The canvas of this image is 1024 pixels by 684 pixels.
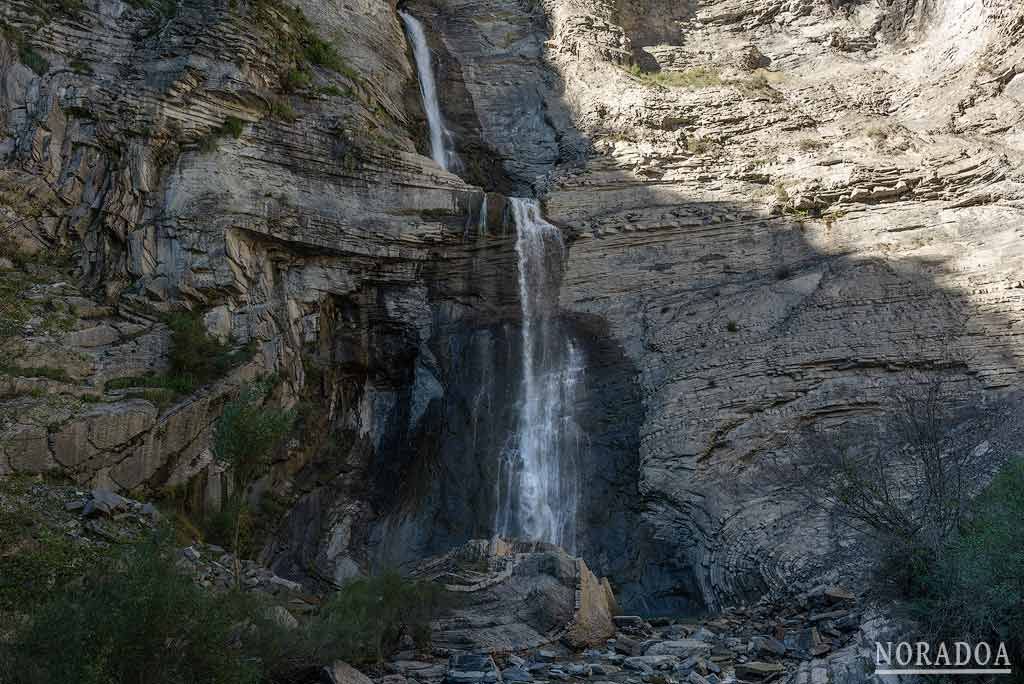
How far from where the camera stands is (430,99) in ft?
93.1

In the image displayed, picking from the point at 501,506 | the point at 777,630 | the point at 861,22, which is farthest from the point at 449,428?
the point at 861,22

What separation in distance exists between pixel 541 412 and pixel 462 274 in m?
4.70

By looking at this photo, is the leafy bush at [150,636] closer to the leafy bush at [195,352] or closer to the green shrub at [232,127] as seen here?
the leafy bush at [195,352]

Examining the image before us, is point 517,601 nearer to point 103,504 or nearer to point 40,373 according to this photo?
point 103,504

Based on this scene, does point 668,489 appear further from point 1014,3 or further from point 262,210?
point 1014,3

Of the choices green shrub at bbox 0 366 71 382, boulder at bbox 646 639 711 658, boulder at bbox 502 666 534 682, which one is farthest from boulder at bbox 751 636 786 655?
green shrub at bbox 0 366 71 382

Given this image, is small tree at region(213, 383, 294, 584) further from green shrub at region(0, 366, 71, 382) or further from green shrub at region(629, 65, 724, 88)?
green shrub at region(629, 65, 724, 88)

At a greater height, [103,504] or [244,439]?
[244,439]

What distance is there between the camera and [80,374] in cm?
1593

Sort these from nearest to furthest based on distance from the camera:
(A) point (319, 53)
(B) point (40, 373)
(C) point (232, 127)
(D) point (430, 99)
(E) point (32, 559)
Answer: (E) point (32, 559)
(B) point (40, 373)
(C) point (232, 127)
(A) point (319, 53)
(D) point (430, 99)

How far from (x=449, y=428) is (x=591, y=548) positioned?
16.2 feet

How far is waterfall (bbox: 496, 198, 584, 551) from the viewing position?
1848cm

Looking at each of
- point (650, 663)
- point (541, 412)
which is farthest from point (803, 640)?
point (541, 412)

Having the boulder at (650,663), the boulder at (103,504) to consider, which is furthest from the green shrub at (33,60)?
the boulder at (650,663)
